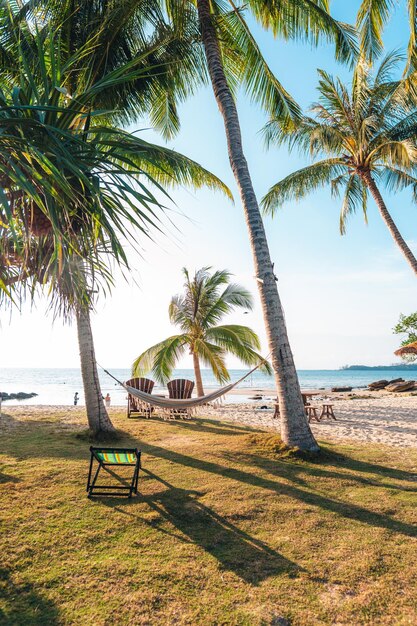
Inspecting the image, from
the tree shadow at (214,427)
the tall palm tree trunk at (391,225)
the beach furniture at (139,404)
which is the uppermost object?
the tall palm tree trunk at (391,225)

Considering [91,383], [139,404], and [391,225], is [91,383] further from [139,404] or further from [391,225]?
[391,225]

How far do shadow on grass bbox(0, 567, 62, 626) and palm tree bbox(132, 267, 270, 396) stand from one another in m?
8.70

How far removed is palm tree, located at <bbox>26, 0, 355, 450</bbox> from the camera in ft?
15.3

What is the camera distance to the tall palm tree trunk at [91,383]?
5.91 m

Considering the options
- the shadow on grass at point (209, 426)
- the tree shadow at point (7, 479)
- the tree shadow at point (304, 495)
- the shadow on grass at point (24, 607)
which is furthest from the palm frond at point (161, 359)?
the shadow on grass at point (24, 607)

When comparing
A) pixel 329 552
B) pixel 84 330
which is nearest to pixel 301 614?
pixel 329 552

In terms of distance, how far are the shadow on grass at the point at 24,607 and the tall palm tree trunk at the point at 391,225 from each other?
9.17 meters

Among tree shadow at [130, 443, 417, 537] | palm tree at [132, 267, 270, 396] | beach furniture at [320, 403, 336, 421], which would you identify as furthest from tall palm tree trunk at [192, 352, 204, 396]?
tree shadow at [130, 443, 417, 537]

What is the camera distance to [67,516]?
9.56 ft

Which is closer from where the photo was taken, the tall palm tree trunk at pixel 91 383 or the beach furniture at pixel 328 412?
the tall palm tree trunk at pixel 91 383

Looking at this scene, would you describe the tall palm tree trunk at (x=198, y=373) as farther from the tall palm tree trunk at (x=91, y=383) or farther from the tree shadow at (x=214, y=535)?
the tree shadow at (x=214, y=535)

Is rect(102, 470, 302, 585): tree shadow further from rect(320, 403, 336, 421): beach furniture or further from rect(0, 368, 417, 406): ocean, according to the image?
rect(0, 368, 417, 406): ocean

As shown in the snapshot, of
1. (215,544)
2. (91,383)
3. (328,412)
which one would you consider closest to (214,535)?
(215,544)

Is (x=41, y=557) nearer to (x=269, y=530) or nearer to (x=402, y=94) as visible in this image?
(x=269, y=530)
